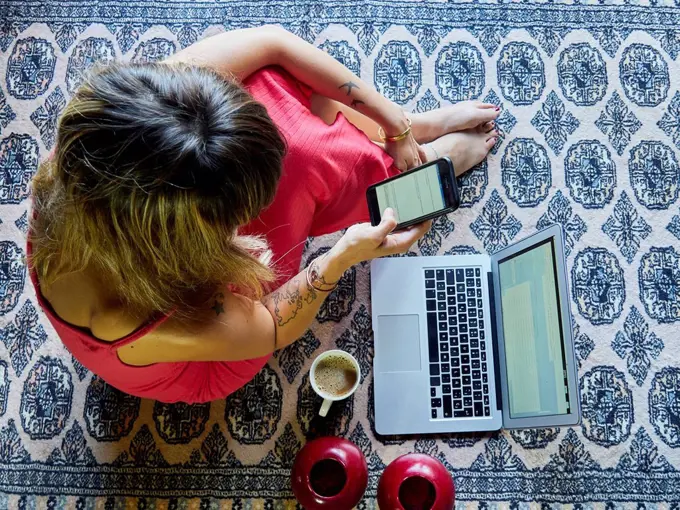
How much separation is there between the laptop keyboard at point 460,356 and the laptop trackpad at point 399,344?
34mm

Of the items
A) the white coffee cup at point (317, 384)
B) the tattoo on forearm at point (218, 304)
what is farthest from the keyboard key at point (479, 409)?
the tattoo on forearm at point (218, 304)

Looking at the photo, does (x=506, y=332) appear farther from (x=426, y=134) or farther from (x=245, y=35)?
(x=245, y=35)

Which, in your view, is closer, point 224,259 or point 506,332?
point 224,259

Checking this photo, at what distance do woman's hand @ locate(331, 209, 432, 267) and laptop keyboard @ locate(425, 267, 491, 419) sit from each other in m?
0.26

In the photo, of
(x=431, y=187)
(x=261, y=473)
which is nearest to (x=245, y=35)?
(x=431, y=187)

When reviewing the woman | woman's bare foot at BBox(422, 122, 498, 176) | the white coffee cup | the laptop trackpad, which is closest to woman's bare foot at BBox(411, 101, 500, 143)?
woman's bare foot at BBox(422, 122, 498, 176)

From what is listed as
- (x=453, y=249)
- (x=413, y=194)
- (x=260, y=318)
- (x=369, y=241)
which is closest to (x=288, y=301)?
(x=260, y=318)

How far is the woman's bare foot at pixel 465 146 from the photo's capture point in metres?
1.41

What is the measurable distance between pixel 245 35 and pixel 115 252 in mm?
516

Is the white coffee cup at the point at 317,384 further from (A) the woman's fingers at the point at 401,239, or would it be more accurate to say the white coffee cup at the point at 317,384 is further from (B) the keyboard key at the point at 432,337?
(A) the woman's fingers at the point at 401,239

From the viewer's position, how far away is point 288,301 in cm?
107

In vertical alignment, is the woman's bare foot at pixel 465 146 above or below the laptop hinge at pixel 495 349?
above

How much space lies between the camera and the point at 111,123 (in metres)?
0.68

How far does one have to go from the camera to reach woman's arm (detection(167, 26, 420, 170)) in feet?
3.35
